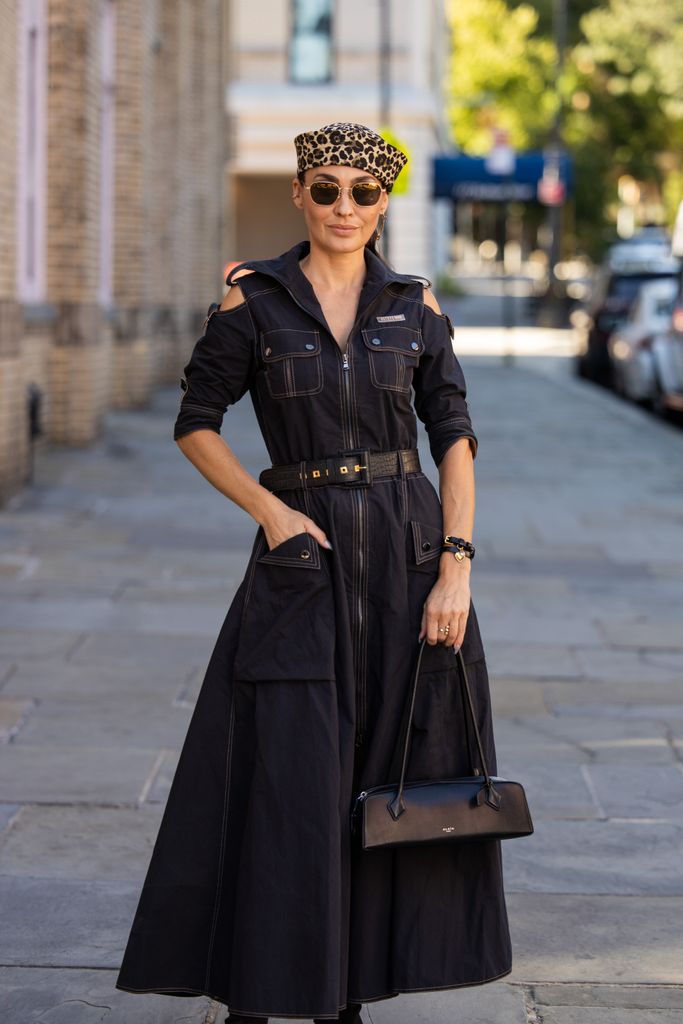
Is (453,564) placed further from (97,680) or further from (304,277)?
(97,680)

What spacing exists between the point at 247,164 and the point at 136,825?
34.9 m

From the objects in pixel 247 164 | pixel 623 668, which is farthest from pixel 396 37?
pixel 623 668

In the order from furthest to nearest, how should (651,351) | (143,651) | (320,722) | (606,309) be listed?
(606,309) < (651,351) < (143,651) < (320,722)

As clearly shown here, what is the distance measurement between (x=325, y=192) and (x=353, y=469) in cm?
56

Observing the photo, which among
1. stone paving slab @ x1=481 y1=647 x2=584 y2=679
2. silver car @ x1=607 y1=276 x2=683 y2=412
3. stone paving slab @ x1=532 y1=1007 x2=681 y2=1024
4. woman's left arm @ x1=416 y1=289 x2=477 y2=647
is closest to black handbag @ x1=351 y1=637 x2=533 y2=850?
woman's left arm @ x1=416 y1=289 x2=477 y2=647

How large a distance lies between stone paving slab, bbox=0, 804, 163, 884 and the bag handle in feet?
5.15

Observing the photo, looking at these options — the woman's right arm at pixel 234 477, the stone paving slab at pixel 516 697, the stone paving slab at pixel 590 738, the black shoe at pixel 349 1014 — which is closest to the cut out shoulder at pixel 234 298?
the woman's right arm at pixel 234 477

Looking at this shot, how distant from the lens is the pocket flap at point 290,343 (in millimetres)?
3371

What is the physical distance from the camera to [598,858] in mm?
4898

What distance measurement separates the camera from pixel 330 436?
3400mm

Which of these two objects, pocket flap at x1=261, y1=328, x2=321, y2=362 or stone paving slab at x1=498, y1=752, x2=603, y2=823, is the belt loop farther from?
stone paving slab at x1=498, y1=752, x2=603, y2=823

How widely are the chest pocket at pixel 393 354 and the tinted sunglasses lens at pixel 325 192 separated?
0.89 feet

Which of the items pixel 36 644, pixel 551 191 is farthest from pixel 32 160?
pixel 551 191

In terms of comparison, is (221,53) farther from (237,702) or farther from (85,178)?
(237,702)
